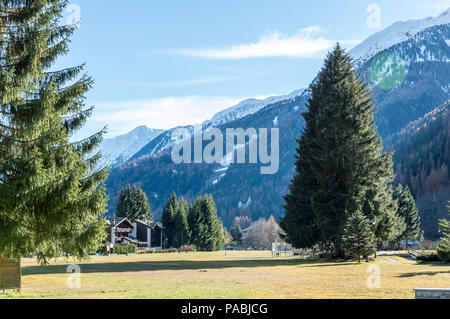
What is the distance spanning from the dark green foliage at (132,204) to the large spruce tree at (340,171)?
70.6 m

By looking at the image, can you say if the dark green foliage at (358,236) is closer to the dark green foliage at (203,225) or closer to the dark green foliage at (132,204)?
the dark green foliage at (203,225)

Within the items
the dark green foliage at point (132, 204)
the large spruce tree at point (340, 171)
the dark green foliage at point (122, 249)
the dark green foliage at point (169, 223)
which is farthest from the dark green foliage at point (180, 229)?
the large spruce tree at point (340, 171)

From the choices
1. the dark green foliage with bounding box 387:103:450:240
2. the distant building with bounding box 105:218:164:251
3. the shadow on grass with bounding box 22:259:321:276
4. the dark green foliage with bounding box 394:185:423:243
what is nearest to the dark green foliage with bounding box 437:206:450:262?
the shadow on grass with bounding box 22:259:321:276

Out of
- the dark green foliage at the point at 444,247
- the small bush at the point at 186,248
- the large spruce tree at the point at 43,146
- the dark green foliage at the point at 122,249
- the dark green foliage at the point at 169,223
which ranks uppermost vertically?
the large spruce tree at the point at 43,146

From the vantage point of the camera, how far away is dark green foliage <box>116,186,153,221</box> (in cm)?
10419

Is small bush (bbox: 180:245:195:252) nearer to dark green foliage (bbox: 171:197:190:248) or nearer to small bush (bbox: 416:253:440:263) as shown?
dark green foliage (bbox: 171:197:190:248)

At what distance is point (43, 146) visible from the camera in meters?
15.0

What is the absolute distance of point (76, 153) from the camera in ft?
52.2

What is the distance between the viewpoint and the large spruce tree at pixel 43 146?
14492 mm

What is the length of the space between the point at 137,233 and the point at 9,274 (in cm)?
8511

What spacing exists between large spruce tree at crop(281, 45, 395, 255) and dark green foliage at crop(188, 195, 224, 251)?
57863 millimetres

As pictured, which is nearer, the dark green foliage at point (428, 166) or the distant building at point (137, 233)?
the distant building at point (137, 233)

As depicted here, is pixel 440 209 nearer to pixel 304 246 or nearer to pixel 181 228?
pixel 181 228

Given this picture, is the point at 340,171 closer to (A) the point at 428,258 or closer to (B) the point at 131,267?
(A) the point at 428,258
